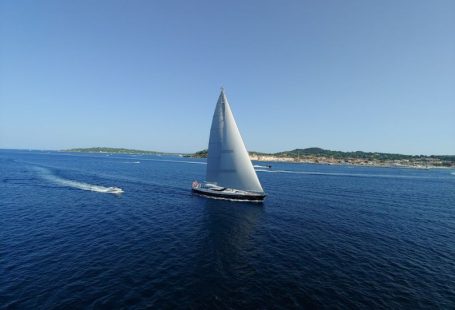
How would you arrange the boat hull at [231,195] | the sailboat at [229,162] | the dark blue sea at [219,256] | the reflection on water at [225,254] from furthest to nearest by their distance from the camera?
the sailboat at [229,162], the boat hull at [231,195], the reflection on water at [225,254], the dark blue sea at [219,256]

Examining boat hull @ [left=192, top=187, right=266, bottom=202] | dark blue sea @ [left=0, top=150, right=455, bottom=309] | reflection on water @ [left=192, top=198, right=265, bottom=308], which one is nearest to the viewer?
dark blue sea @ [left=0, top=150, right=455, bottom=309]

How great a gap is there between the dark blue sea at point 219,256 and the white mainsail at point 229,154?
747 centimetres

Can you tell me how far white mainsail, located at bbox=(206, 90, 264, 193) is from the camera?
193ft

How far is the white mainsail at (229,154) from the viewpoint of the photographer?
193 ft

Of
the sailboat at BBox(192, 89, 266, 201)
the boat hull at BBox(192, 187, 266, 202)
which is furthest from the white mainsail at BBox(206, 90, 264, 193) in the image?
the boat hull at BBox(192, 187, 266, 202)

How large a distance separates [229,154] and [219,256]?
33.2 m

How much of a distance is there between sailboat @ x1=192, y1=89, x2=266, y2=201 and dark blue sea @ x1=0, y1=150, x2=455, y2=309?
5947 millimetres

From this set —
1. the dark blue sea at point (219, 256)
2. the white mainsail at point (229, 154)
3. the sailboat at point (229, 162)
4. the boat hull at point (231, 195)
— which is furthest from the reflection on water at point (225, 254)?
the white mainsail at point (229, 154)

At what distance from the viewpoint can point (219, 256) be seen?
29.5 m

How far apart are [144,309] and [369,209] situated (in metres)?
56.5

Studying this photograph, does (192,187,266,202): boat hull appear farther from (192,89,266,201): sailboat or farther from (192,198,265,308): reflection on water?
(192,198,265,308): reflection on water

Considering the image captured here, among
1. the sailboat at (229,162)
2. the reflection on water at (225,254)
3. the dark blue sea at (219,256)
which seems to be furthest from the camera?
the sailboat at (229,162)

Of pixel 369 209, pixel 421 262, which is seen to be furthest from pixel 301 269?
pixel 369 209

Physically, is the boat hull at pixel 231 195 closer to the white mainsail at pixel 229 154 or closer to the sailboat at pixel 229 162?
the sailboat at pixel 229 162
